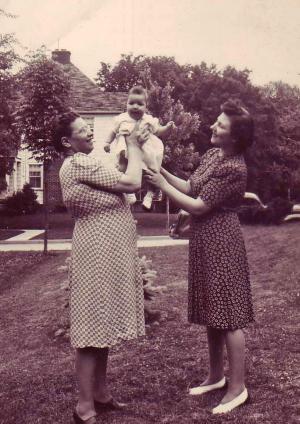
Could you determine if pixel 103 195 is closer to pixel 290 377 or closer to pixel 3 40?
pixel 290 377

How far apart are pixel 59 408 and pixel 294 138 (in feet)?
91.2

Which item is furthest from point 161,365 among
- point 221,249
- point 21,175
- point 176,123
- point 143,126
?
point 21,175

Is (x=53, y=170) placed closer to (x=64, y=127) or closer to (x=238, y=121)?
(x=64, y=127)

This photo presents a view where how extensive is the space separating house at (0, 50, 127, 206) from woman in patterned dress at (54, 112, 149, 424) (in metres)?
28.6

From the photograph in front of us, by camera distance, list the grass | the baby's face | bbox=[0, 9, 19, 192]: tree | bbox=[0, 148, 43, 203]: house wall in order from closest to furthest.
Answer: the baby's face, bbox=[0, 9, 19, 192]: tree, the grass, bbox=[0, 148, 43, 203]: house wall

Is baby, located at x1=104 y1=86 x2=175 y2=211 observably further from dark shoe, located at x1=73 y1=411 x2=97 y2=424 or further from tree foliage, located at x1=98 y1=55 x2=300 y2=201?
tree foliage, located at x1=98 y1=55 x2=300 y2=201

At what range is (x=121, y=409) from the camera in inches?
170

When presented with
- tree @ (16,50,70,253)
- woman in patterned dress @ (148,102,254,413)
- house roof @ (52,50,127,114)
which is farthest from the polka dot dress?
house roof @ (52,50,127,114)

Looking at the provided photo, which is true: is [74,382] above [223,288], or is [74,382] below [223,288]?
below

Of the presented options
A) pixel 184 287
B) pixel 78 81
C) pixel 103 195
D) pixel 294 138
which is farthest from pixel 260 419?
pixel 78 81

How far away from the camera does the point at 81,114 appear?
34094 mm

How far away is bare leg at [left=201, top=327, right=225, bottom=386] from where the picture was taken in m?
Answer: 4.41

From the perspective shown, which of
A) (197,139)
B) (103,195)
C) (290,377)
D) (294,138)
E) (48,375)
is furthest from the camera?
(197,139)

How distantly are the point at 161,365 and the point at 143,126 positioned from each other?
7.74 feet
